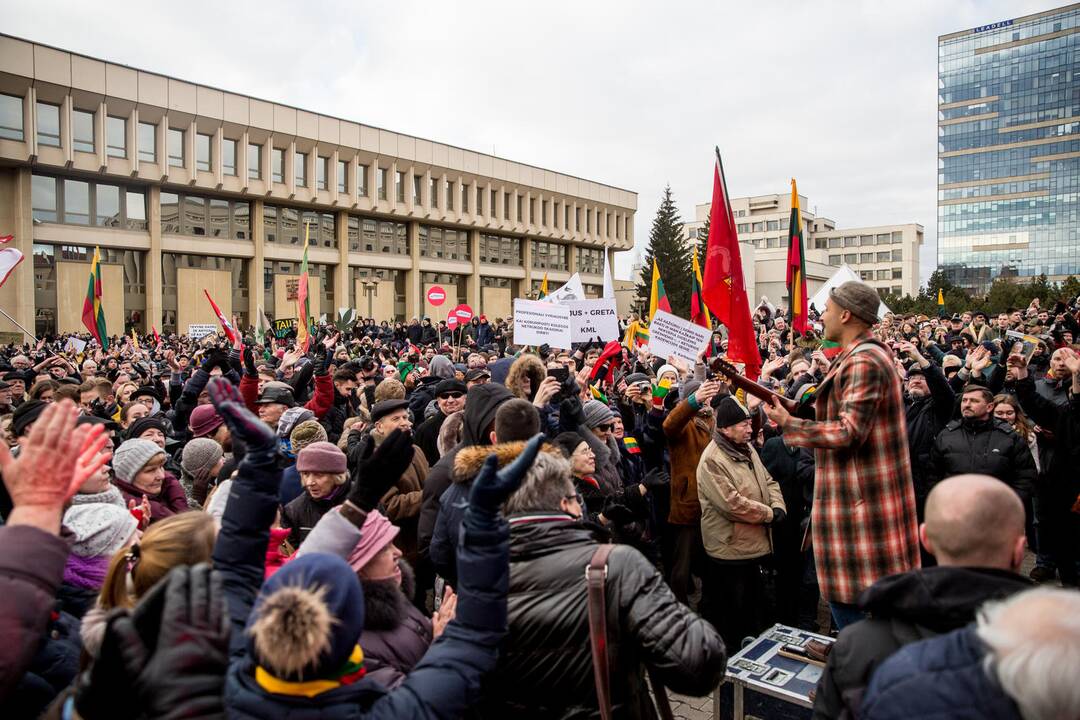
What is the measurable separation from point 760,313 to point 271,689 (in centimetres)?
2150

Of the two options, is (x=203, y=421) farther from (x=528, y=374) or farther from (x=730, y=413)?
(x=730, y=413)

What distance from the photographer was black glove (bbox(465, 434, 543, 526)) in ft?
6.86

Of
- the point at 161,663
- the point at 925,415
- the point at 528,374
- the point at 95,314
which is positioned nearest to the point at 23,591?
the point at 161,663

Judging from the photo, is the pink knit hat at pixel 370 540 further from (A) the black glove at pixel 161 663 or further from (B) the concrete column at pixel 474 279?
(B) the concrete column at pixel 474 279

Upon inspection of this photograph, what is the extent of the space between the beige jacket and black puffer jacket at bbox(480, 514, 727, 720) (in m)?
2.73

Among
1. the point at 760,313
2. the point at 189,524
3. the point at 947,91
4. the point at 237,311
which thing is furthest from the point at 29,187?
the point at 947,91

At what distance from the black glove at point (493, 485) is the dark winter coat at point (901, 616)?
3.31 ft

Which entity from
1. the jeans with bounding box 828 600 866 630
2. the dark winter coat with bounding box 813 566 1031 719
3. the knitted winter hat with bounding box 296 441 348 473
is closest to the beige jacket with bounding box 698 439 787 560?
the jeans with bounding box 828 600 866 630

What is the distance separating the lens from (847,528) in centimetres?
325

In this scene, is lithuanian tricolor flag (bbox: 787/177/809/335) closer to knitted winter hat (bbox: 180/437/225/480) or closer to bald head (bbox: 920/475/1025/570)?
knitted winter hat (bbox: 180/437/225/480)

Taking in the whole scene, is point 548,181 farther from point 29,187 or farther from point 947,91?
point 947,91

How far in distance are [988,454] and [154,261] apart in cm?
4195

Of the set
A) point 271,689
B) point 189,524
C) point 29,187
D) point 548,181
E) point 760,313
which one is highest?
point 548,181

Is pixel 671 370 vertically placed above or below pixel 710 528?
above
